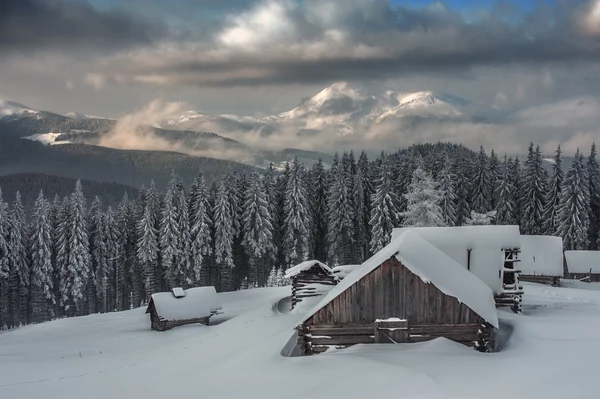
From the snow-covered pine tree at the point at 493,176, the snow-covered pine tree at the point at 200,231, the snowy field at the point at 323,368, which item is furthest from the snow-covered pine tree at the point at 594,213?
the snow-covered pine tree at the point at 200,231

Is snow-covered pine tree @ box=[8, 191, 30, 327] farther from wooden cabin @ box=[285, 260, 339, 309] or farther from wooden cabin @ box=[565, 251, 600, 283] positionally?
wooden cabin @ box=[565, 251, 600, 283]

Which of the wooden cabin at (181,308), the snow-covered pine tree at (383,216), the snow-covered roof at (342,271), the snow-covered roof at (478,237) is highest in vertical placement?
the snow-covered pine tree at (383,216)

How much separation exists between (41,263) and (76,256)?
158 inches

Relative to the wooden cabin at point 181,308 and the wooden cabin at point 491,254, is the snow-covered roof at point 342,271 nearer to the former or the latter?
Result: the wooden cabin at point 181,308

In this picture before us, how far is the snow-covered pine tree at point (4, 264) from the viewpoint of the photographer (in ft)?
195

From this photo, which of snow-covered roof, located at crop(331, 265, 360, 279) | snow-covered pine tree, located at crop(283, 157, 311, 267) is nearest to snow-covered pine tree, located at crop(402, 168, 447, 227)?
snow-covered roof, located at crop(331, 265, 360, 279)

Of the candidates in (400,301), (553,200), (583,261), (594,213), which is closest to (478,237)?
(400,301)

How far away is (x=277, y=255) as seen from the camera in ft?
231

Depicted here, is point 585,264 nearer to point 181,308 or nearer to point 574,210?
point 574,210

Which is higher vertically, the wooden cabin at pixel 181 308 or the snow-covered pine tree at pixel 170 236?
the snow-covered pine tree at pixel 170 236

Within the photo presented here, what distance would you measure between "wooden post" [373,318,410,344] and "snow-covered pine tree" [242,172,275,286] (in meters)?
42.5

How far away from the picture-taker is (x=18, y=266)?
2427 inches

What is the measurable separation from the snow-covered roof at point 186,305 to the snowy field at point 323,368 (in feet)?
21.9

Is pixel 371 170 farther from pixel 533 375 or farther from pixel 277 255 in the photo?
pixel 533 375
